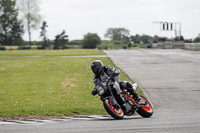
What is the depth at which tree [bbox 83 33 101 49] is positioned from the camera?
517ft

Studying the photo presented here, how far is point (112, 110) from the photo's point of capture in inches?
429

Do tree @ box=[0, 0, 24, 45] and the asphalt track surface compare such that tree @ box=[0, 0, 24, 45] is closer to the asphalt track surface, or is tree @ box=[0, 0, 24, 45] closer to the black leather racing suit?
the asphalt track surface

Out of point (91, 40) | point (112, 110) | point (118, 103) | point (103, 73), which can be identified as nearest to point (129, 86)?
point (118, 103)

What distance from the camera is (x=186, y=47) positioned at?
2906 inches

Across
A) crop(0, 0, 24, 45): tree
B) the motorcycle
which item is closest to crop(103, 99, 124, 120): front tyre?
the motorcycle

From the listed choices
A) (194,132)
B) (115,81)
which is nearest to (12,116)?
(115,81)

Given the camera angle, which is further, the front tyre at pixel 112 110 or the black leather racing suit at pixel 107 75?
the black leather racing suit at pixel 107 75

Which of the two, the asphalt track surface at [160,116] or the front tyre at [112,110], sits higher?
the front tyre at [112,110]

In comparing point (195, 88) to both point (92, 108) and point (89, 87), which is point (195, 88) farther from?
point (92, 108)

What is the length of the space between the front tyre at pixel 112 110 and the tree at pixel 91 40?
471 ft

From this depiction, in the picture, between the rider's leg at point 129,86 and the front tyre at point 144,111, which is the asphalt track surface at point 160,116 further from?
the rider's leg at point 129,86

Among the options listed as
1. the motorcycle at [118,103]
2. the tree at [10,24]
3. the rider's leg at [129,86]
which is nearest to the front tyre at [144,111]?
the motorcycle at [118,103]

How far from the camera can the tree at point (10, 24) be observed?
121375mm

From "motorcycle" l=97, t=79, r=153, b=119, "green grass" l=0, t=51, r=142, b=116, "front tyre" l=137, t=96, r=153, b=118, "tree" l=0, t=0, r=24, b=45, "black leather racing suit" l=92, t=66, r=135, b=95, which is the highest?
"tree" l=0, t=0, r=24, b=45
